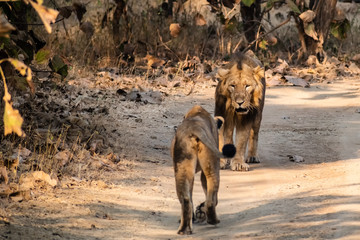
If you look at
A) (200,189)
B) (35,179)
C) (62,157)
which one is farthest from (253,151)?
(35,179)

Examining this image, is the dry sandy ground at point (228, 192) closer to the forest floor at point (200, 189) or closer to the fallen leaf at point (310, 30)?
the forest floor at point (200, 189)

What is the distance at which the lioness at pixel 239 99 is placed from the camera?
873cm

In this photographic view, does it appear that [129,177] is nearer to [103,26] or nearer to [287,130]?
[287,130]

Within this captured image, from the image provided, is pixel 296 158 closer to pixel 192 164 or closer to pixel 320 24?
pixel 192 164

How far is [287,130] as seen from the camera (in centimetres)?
1120

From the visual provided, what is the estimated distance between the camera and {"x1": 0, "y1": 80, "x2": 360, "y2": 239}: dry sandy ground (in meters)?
5.84

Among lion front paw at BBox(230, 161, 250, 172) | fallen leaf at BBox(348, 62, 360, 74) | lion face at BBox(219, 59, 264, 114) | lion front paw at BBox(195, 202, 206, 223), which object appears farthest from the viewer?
fallen leaf at BBox(348, 62, 360, 74)

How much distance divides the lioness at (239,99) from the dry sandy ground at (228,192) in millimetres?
370

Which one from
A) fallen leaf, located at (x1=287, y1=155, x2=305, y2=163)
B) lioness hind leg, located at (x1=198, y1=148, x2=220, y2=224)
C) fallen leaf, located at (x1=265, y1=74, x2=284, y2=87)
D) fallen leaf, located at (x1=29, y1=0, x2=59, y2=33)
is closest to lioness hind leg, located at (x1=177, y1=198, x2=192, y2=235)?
lioness hind leg, located at (x1=198, y1=148, x2=220, y2=224)

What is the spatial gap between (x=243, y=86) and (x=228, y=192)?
1592mm

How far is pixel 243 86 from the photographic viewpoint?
874 cm

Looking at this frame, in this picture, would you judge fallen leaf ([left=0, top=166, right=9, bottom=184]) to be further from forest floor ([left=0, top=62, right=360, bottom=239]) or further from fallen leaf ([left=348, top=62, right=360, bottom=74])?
fallen leaf ([left=348, top=62, right=360, bottom=74])

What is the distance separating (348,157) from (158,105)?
403 cm

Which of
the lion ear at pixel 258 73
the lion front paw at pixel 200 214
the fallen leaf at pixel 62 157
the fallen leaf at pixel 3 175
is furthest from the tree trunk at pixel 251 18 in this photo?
the lion front paw at pixel 200 214
